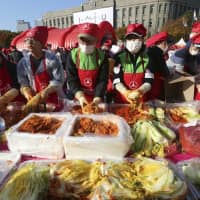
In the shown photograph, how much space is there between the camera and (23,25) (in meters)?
48.5

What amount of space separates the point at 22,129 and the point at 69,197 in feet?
2.09

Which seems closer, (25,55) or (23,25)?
(25,55)

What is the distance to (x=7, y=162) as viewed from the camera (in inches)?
55.1

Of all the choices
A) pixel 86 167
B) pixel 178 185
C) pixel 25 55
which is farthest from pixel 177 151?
pixel 25 55

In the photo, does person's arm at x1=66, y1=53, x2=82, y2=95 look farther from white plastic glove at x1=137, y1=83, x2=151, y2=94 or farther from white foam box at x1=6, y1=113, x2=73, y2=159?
white foam box at x1=6, y1=113, x2=73, y2=159

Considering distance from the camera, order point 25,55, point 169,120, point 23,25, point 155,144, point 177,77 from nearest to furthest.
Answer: point 155,144 < point 169,120 < point 25,55 < point 177,77 < point 23,25

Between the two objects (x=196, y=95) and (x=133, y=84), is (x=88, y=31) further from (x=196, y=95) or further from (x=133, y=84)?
(x=196, y=95)

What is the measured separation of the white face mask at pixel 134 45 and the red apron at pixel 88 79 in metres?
0.38

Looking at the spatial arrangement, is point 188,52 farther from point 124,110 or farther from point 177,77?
point 124,110

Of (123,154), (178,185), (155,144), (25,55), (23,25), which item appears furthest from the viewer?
(23,25)

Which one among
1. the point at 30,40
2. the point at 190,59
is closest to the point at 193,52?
the point at 190,59

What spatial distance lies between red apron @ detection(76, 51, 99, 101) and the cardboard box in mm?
914

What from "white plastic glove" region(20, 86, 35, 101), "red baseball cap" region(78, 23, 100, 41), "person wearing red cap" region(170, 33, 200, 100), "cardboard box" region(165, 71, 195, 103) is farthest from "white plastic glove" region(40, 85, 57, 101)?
"person wearing red cap" region(170, 33, 200, 100)

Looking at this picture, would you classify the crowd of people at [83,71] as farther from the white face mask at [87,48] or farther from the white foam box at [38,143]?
the white foam box at [38,143]
